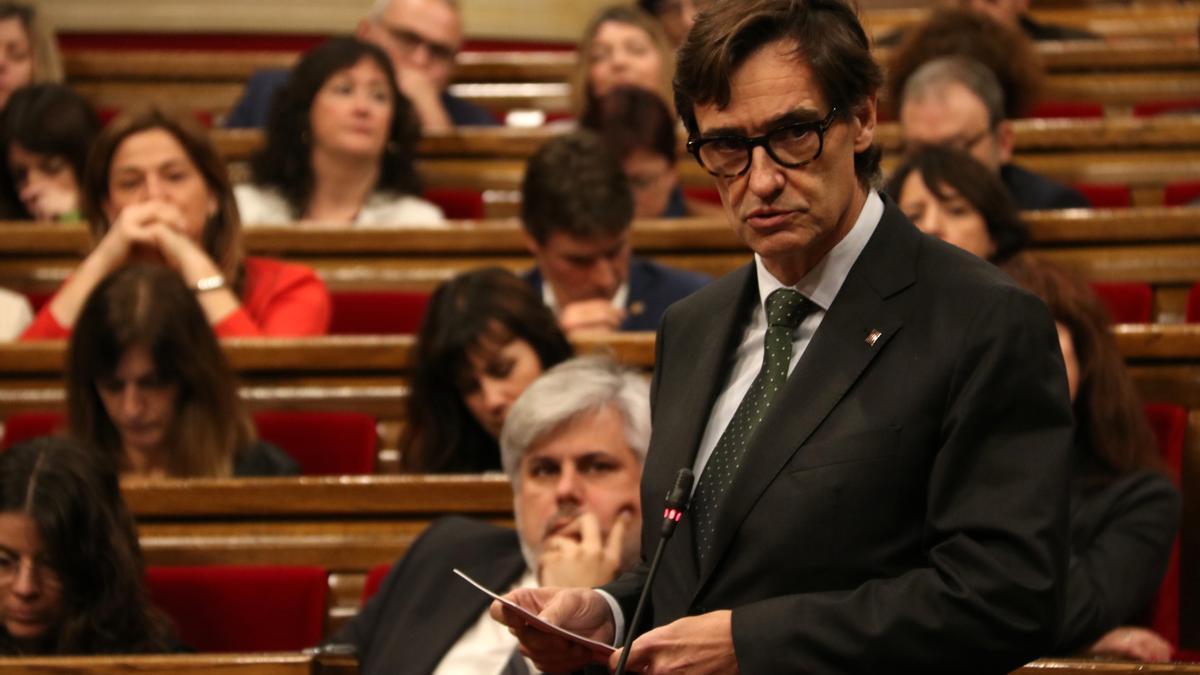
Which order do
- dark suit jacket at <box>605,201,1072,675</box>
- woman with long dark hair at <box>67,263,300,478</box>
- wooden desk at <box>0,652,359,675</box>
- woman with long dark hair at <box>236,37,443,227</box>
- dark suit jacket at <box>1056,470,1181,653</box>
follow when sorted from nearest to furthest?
dark suit jacket at <box>605,201,1072,675</box>
wooden desk at <box>0,652,359,675</box>
dark suit jacket at <box>1056,470,1181,653</box>
woman with long dark hair at <box>67,263,300,478</box>
woman with long dark hair at <box>236,37,443,227</box>

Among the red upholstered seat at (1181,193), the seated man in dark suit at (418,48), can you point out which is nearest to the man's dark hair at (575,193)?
the seated man in dark suit at (418,48)

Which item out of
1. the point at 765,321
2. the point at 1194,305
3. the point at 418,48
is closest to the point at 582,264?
the point at 1194,305

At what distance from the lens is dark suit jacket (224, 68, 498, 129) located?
2236 mm

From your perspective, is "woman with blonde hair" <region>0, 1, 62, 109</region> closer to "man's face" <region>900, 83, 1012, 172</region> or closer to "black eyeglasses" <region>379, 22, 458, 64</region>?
"black eyeglasses" <region>379, 22, 458, 64</region>

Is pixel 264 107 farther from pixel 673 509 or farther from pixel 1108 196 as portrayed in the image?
pixel 673 509

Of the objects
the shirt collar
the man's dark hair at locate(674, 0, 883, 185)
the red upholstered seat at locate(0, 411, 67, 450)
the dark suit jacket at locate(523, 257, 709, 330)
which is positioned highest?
the man's dark hair at locate(674, 0, 883, 185)

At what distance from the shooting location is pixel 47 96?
1.96 m

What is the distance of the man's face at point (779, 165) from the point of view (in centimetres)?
65

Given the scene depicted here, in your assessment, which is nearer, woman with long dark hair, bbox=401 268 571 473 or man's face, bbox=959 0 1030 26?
woman with long dark hair, bbox=401 268 571 473

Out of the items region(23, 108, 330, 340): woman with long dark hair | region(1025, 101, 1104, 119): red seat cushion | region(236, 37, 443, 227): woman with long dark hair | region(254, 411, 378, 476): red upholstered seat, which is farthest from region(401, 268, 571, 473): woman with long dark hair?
region(1025, 101, 1104, 119): red seat cushion

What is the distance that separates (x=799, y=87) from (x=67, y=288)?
1.14 metres

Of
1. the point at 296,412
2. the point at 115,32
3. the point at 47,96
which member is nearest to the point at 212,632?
the point at 296,412

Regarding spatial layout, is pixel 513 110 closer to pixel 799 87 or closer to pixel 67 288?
pixel 67 288

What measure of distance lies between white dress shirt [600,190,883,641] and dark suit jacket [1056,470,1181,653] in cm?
46
